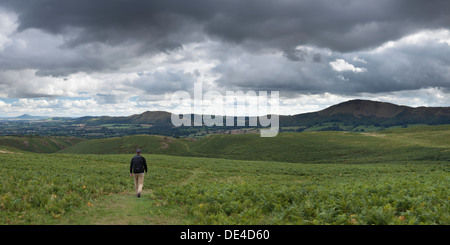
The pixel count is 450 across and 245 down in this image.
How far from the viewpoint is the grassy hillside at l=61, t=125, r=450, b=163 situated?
3098 inches

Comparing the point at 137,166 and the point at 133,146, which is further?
the point at 133,146

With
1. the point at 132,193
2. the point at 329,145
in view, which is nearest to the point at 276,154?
the point at 329,145

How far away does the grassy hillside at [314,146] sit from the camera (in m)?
78.7

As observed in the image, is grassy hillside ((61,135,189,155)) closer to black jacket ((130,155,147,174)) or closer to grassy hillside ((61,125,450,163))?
grassy hillside ((61,125,450,163))

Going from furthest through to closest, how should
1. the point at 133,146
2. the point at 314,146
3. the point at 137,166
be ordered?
the point at 133,146
the point at 314,146
the point at 137,166

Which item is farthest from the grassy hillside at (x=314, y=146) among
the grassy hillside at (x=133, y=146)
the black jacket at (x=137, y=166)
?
the black jacket at (x=137, y=166)

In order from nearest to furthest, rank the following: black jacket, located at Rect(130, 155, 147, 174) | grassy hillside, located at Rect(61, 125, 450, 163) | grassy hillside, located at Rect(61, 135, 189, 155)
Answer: black jacket, located at Rect(130, 155, 147, 174) → grassy hillside, located at Rect(61, 125, 450, 163) → grassy hillside, located at Rect(61, 135, 189, 155)

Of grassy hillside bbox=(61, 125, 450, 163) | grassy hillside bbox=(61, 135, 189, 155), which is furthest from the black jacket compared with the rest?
grassy hillside bbox=(61, 135, 189, 155)

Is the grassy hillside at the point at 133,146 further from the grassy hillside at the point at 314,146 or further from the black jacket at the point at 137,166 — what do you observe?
the black jacket at the point at 137,166

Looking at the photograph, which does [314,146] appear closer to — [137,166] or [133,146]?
[137,166]

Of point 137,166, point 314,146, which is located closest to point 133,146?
point 314,146

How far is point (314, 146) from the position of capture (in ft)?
351

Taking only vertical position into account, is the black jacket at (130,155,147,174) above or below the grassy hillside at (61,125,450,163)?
Answer: above

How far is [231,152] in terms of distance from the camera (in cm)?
11794
